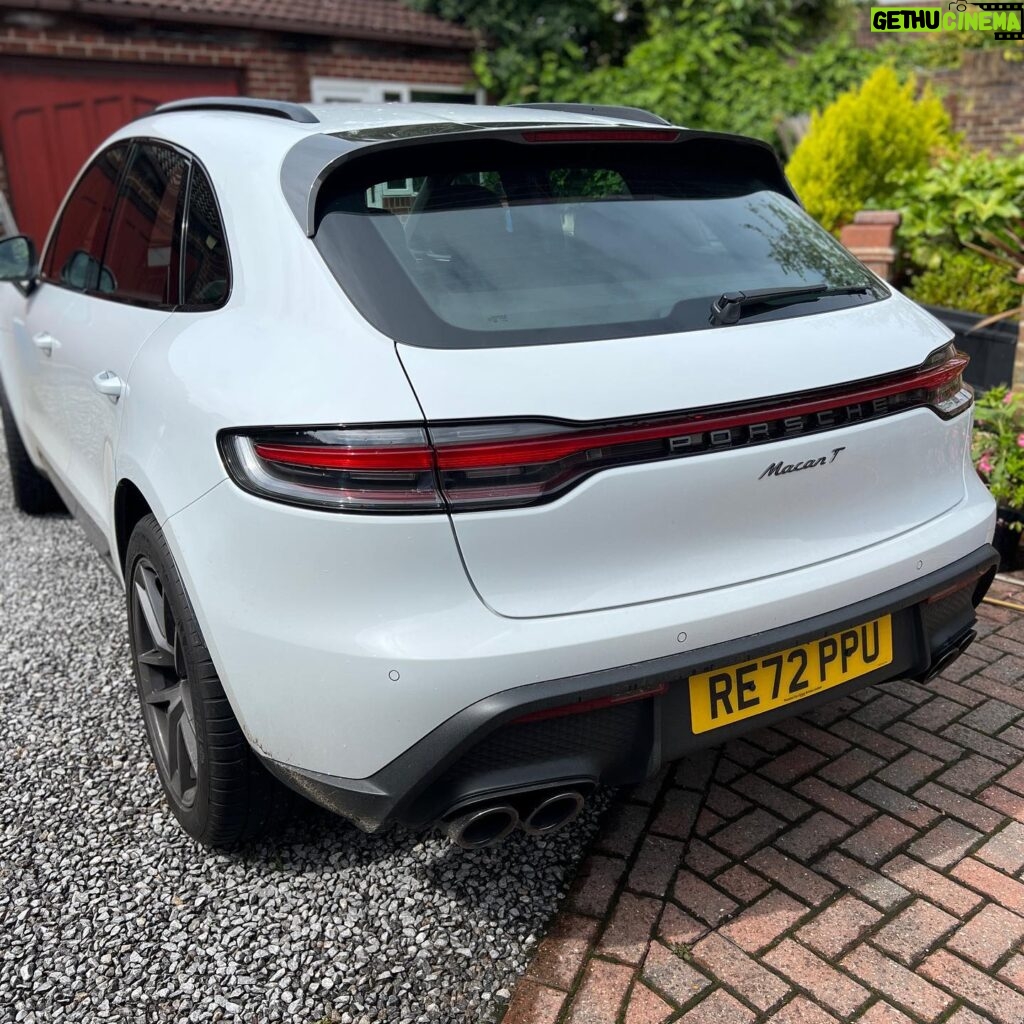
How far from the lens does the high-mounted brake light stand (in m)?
1.65

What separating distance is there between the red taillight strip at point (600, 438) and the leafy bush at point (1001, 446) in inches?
82.4

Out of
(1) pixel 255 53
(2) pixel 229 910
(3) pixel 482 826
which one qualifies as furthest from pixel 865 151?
(1) pixel 255 53

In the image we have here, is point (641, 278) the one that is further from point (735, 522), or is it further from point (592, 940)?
point (592, 940)

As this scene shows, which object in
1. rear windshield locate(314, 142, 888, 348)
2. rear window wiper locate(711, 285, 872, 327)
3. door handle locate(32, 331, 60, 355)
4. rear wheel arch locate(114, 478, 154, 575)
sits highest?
rear windshield locate(314, 142, 888, 348)

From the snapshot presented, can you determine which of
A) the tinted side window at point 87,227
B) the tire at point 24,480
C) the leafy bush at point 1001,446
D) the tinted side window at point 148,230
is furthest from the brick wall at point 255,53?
the leafy bush at point 1001,446

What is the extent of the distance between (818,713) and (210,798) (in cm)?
180

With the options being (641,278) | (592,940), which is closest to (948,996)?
(592,940)

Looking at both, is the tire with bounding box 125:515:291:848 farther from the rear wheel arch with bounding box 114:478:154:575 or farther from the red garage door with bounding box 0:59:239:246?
the red garage door with bounding box 0:59:239:246

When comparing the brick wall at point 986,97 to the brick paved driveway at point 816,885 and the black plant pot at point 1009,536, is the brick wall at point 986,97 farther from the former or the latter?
the brick paved driveway at point 816,885

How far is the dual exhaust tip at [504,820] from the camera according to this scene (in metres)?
1.77

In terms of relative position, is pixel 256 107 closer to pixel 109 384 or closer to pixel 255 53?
pixel 109 384

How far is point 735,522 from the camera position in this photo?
6.10 feet

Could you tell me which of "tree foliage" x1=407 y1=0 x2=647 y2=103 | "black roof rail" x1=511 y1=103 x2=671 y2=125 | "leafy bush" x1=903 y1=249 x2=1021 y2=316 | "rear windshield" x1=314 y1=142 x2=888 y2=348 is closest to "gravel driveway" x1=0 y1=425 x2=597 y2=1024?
"rear windshield" x1=314 y1=142 x2=888 y2=348

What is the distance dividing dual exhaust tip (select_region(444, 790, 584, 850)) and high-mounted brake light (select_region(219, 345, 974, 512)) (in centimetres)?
57
